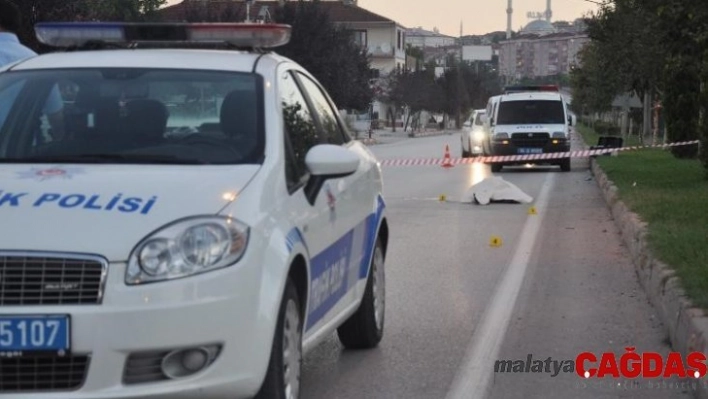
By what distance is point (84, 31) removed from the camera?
6.72 metres

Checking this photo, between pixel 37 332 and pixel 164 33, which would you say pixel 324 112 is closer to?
pixel 164 33

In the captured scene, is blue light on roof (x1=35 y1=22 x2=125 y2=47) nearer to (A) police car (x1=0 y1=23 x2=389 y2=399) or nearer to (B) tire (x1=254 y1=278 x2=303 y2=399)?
(A) police car (x1=0 y1=23 x2=389 y2=399)

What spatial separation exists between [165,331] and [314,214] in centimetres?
134

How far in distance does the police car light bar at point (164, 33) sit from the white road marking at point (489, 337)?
83.5 inches

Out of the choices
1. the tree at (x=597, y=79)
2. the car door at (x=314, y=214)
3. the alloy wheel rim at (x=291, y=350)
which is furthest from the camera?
the tree at (x=597, y=79)

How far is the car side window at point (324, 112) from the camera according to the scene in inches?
269

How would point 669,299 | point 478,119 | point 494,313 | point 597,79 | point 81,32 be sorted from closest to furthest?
1. point 81,32
2. point 669,299
3. point 494,313
4. point 478,119
5. point 597,79

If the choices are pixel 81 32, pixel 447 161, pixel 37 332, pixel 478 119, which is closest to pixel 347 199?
pixel 81 32

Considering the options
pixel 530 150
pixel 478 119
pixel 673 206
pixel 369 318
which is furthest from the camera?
pixel 478 119

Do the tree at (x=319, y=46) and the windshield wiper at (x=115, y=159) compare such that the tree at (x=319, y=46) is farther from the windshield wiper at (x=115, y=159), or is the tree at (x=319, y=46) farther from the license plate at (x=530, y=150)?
the windshield wiper at (x=115, y=159)

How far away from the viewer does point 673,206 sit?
1502cm

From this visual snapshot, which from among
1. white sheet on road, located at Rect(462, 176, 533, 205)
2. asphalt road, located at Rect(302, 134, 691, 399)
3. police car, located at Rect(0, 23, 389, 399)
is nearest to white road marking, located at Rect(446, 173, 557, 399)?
asphalt road, located at Rect(302, 134, 691, 399)

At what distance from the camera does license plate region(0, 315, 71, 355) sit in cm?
462

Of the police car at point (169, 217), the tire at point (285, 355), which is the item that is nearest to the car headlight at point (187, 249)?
the police car at point (169, 217)
